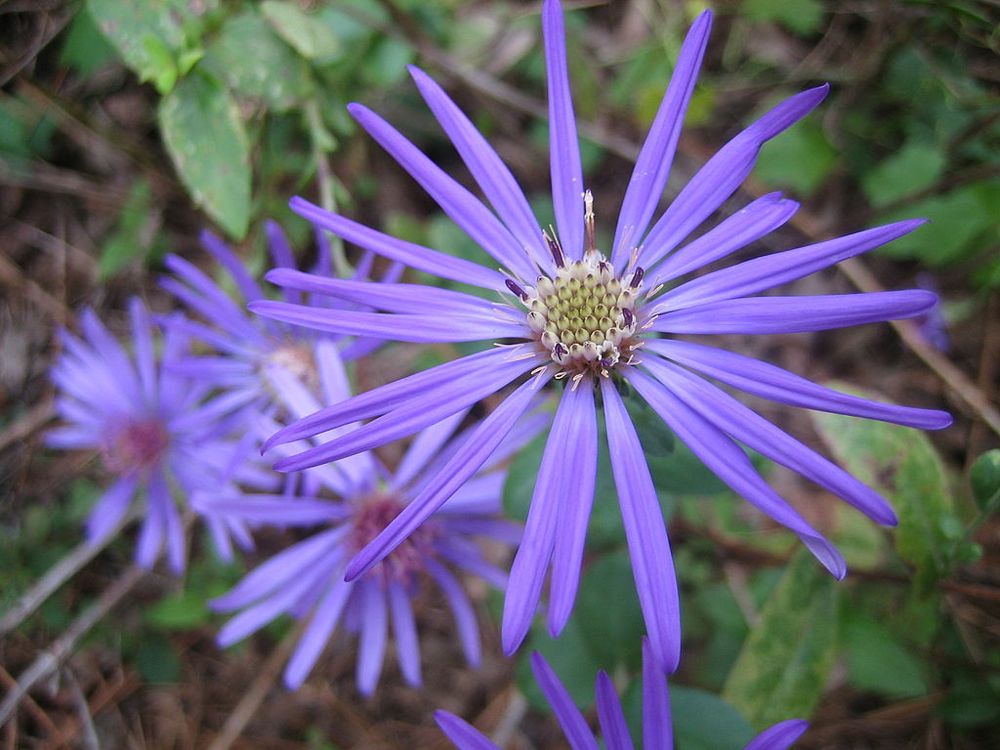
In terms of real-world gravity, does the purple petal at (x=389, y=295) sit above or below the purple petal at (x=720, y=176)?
below

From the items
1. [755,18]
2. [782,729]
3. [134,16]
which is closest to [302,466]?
[782,729]

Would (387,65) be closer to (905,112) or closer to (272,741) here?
(905,112)

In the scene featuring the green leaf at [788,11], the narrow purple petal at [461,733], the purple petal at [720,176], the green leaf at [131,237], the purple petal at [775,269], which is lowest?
the narrow purple petal at [461,733]

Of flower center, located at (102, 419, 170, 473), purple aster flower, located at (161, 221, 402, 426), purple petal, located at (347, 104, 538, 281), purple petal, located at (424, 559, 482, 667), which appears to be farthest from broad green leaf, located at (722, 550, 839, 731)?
flower center, located at (102, 419, 170, 473)

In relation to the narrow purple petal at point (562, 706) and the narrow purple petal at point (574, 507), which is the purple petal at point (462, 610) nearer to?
the narrow purple petal at point (562, 706)

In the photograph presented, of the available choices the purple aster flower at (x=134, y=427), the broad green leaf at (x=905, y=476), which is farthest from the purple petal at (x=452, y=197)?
the purple aster flower at (x=134, y=427)

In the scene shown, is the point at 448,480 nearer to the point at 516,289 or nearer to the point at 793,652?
the point at 516,289

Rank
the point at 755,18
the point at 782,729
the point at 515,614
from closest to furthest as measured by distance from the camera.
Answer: the point at 515,614, the point at 782,729, the point at 755,18
